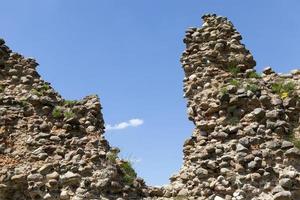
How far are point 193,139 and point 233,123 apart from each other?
112 cm

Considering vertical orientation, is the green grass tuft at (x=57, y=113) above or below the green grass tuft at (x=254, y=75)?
below

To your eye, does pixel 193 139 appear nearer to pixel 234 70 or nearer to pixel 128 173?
pixel 128 173

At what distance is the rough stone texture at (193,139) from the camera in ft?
31.4

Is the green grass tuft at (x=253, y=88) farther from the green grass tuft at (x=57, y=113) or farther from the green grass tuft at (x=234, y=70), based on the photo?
the green grass tuft at (x=57, y=113)

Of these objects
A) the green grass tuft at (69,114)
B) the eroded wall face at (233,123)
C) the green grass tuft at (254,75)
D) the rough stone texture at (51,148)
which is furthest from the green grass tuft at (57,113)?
the green grass tuft at (254,75)

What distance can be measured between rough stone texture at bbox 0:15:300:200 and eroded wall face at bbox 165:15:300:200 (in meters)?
0.02

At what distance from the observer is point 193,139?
11.2 m

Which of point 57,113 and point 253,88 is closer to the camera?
point 253,88

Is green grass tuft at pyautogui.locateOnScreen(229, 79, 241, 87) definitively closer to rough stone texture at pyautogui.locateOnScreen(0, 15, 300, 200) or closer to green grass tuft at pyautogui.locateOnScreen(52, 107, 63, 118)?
rough stone texture at pyautogui.locateOnScreen(0, 15, 300, 200)

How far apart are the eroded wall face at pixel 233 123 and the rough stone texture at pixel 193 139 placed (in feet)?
0.08

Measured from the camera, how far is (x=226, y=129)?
10.5m

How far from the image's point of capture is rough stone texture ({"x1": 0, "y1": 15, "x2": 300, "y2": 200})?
9562 millimetres

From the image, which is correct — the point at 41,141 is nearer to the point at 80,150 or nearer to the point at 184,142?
the point at 80,150

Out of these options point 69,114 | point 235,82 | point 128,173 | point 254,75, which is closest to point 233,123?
point 235,82
